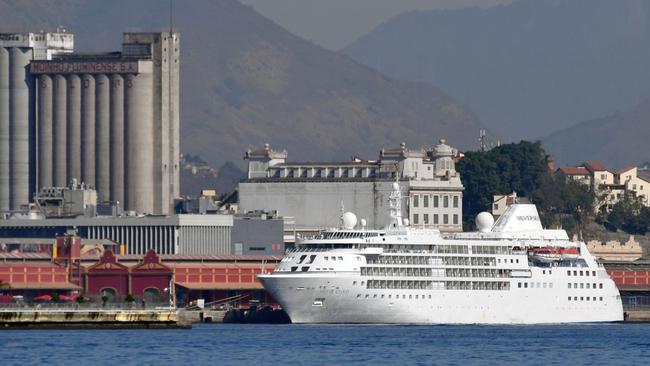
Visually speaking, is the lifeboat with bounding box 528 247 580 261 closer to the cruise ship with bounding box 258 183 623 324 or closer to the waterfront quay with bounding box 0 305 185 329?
the cruise ship with bounding box 258 183 623 324

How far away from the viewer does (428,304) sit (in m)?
146

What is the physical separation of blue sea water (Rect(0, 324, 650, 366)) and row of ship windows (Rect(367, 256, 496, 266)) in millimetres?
4931

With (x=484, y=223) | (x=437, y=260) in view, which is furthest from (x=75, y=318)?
(x=484, y=223)

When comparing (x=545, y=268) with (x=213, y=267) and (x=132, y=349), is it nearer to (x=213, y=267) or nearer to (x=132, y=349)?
(x=213, y=267)

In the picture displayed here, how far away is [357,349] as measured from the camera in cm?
11612

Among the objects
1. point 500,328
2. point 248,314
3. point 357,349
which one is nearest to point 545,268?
point 500,328

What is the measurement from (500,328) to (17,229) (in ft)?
205

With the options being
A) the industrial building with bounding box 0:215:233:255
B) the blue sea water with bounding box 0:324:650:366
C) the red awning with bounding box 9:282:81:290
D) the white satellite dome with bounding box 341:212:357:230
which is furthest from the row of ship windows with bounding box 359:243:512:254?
the industrial building with bounding box 0:215:233:255

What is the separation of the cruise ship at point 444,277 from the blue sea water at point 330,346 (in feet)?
8.33

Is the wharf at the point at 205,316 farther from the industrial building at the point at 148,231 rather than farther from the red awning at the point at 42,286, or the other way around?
the industrial building at the point at 148,231

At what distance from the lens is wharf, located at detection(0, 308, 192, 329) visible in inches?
5074

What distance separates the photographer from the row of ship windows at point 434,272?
144 m

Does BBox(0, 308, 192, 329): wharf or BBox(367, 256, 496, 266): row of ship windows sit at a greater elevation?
BBox(367, 256, 496, 266): row of ship windows

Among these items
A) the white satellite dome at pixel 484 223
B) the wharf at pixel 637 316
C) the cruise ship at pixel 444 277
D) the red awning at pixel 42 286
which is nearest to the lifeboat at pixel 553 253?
the cruise ship at pixel 444 277
